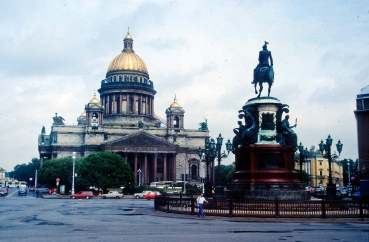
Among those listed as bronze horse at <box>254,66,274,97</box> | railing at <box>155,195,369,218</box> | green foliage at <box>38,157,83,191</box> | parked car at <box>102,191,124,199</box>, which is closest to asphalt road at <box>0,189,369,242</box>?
railing at <box>155,195,369,218</box>

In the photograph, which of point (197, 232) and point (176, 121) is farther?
point (176, 121)

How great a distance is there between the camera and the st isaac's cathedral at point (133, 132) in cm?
11438

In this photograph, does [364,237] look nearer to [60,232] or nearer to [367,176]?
[60,232]

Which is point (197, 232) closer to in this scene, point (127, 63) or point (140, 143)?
point (140, 143)

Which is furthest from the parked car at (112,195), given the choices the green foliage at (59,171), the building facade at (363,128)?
the building facade at (363,128)

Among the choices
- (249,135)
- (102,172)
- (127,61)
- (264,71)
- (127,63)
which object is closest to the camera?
(249,135)

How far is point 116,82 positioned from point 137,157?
22.7m

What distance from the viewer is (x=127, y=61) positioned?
12962cm

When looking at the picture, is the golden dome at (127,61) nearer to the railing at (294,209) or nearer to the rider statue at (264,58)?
the rider statue at (264,58)

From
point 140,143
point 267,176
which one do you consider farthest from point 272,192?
point 140,143

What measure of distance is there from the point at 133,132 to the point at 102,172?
1298 inches

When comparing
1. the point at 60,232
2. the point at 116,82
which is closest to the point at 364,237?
the point at 60,232

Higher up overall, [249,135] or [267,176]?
[249,135]

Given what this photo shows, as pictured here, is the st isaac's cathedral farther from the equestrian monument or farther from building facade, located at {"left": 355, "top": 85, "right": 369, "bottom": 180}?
the equestrian monument
